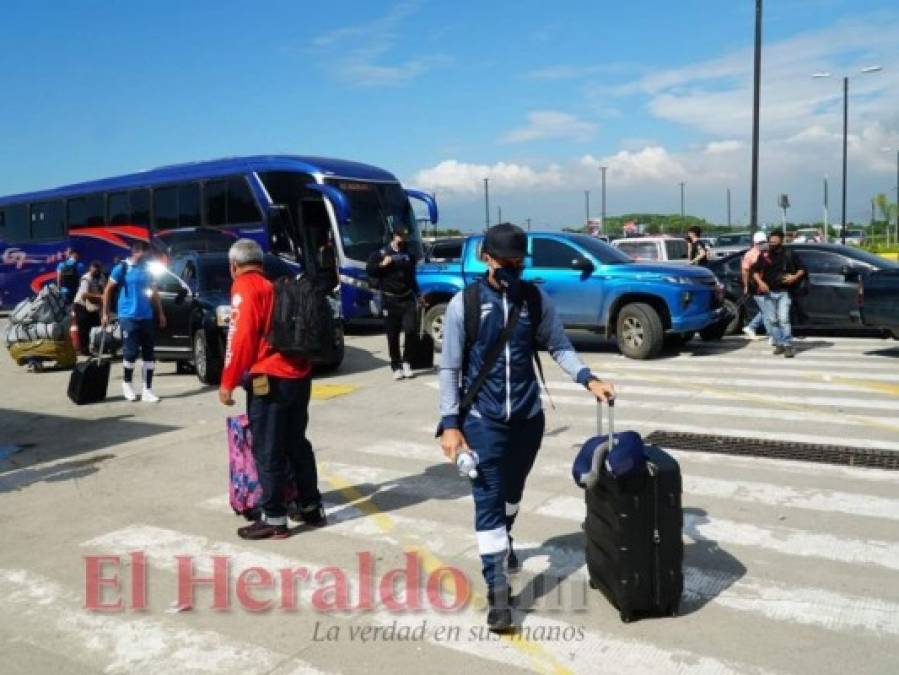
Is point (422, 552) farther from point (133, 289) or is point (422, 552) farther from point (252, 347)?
point (133, 289)

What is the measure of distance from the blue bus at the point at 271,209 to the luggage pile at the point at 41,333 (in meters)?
2.35

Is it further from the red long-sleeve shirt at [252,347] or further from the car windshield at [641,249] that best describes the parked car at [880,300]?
the red long-sleeve shirt at [252,347]

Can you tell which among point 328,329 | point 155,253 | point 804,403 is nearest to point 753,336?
point 804,403

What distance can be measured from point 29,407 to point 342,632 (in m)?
7.72

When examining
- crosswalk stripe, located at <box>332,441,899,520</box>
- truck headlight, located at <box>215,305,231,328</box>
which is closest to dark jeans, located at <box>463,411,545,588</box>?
Result: crosswalk stripe, located at <box>332,441,899,520</box>

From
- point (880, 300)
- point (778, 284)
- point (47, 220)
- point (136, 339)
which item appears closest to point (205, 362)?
point (136, 339)

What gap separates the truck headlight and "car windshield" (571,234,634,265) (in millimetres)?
5145

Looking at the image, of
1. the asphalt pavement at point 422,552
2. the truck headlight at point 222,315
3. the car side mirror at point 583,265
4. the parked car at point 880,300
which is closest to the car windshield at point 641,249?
the car side mirror at point 583,265

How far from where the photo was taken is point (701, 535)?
Answer: 484 centimetres

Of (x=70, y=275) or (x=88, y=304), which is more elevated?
(x=70, y=275)

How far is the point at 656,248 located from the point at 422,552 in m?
14.4

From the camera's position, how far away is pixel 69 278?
57.0 feet

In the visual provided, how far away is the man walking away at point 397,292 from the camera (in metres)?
10.8

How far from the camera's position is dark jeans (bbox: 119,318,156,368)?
378 inches
